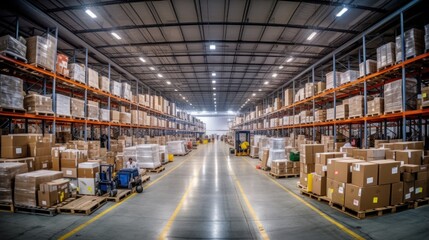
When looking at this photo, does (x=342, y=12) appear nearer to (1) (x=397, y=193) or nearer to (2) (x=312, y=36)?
(2) (x=312, y=36)

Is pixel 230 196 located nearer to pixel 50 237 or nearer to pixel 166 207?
pixel 166 207

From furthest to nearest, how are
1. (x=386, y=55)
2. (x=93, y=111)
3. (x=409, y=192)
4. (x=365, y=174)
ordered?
(x=93, y=111) < (x=386, y=55) < (x=409, y=192) < (x=365, y=174)

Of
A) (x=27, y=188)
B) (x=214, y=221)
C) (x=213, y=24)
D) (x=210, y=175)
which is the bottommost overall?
(x=210, y=175)

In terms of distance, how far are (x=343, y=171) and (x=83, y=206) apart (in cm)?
675

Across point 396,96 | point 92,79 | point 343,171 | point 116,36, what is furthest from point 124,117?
point 396,96

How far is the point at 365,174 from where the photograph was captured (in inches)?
195

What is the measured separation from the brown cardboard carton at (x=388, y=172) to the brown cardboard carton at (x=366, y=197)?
0.51ft

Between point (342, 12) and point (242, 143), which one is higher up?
point (342, 12)

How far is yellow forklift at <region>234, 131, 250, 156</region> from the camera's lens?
19.9 m

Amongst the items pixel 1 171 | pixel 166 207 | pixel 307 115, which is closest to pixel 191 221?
pixel 166 207

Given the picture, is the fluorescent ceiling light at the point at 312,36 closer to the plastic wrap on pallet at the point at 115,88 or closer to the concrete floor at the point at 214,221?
the concrete floor at the point at 214,221

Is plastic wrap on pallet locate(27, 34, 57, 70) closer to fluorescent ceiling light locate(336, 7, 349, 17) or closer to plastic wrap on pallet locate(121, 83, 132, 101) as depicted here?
plastic wrap on pallet locate(121, 83, 132, 101)

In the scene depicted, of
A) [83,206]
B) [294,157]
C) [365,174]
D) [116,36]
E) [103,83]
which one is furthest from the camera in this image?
[103,83]

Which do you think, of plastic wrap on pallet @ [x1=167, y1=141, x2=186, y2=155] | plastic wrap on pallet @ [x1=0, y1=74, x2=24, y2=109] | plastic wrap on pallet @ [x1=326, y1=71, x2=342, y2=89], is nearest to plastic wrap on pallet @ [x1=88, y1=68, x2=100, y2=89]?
plastic wrap on pallet @ [x1=0, y1=74, x2=24, y2=109]
